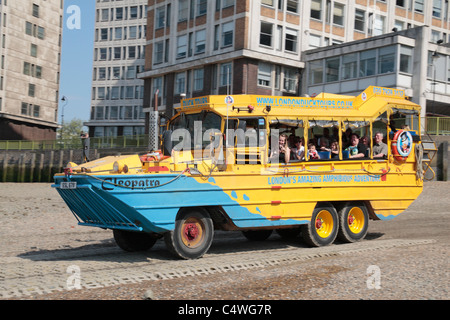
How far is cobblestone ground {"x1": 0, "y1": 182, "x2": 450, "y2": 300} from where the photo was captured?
7.51 metres

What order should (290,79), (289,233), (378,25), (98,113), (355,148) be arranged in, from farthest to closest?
(98,113)
(378,25)
(290,79)
(289,233)
(355,148)

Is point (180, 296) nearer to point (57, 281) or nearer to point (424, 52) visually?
point (57, 281)

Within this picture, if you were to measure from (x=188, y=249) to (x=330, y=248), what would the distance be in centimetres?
326

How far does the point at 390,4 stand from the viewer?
46.0 metres

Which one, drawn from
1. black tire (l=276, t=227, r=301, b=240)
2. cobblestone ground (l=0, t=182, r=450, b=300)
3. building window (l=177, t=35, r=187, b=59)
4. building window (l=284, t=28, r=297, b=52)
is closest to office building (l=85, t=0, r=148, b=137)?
building window (l=177, t=35, r=187, b=59)

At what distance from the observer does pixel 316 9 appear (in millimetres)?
42312

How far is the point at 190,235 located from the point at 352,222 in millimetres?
4375

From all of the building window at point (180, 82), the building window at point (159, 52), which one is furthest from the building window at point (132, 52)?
the building window at point (180, 82)

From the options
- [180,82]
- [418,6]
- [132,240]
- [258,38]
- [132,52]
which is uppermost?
[132,52]

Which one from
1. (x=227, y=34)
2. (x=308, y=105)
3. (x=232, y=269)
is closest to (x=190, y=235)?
(x=232, y=269)

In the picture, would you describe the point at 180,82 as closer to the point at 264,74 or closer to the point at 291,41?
the point at 264,74

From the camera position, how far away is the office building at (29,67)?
60.6 metres

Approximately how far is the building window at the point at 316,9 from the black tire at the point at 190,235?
3448cm

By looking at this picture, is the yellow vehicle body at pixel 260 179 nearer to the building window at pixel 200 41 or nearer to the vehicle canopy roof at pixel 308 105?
the vehicle canopy roof at pixel 308 105
